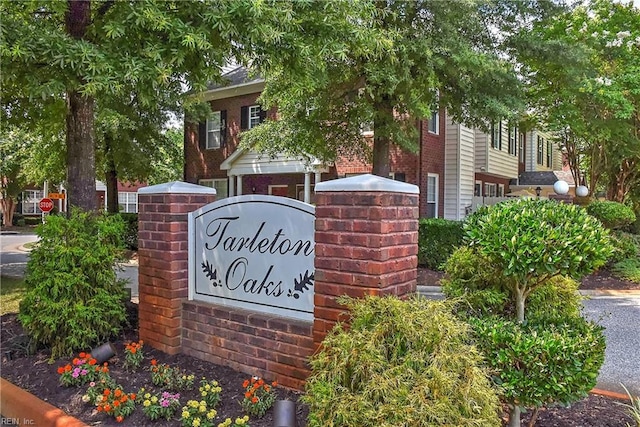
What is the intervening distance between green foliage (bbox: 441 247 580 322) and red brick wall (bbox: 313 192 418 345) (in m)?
0.33

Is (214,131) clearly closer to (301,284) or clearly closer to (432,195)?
(432,195)

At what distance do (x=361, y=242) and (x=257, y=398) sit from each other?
3.88 feet

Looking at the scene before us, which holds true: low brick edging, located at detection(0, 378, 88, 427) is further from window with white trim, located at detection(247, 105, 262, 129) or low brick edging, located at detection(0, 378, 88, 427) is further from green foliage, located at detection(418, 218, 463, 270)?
window with white trim, located at detection(247, 105, 262, 129)

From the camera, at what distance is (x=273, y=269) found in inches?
137

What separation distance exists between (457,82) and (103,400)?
8.07 metres

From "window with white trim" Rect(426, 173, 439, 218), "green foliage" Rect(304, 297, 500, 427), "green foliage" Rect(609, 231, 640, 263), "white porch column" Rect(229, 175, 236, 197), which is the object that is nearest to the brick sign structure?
"green foliage" Rect(304, 297, 500, 427)

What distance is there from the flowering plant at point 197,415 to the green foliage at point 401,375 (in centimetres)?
74

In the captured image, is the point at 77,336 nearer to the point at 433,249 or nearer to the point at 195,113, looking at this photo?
the point at 433,249

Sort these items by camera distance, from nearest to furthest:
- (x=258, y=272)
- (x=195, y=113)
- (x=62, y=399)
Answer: (x=62, y=399) < (x=258, y=272) < (x=195, y=113)

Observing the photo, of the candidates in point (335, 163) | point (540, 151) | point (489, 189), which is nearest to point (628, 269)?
point (335, 163)

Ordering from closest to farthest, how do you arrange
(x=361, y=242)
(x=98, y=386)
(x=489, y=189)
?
(x=361, y=242), (x=98, y=386), (x=489, y=189)

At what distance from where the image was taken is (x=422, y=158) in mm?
13680

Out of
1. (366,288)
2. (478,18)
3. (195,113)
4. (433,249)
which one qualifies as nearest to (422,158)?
(433,249)

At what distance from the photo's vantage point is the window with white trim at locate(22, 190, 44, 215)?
35.2 meters
